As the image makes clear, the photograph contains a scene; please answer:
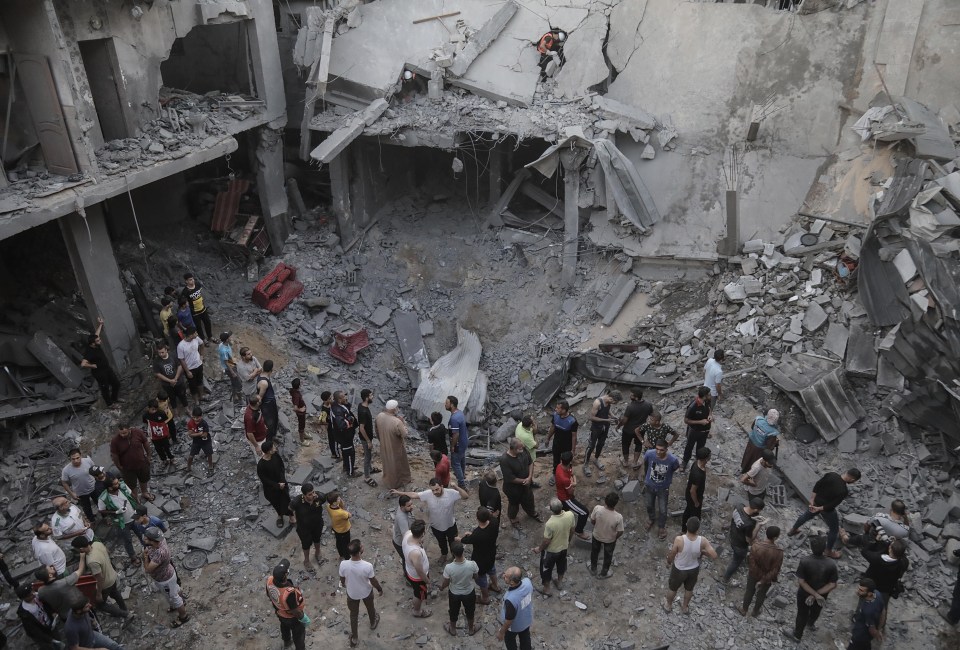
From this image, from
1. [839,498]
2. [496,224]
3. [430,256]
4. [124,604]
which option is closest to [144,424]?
[124,604]

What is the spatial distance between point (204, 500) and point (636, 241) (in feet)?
27.7

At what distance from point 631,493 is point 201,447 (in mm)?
5581

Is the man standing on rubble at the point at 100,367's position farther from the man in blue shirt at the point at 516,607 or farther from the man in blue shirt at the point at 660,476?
the man in blue shirt at the point at 660,476

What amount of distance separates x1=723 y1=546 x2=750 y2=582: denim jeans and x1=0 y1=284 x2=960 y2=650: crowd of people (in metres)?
0.01

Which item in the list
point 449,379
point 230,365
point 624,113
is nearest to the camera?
point 230,365

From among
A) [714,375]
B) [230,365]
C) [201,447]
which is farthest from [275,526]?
[714,375]

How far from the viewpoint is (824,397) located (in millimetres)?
9156

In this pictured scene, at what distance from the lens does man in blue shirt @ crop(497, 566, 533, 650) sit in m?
5.91

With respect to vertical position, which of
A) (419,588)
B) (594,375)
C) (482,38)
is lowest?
(594,375)

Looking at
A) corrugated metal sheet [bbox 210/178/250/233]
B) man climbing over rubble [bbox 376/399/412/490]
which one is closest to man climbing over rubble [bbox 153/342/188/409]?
man climbing over rubble [bbox 376/399/412/490]

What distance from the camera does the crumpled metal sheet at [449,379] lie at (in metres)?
11.6

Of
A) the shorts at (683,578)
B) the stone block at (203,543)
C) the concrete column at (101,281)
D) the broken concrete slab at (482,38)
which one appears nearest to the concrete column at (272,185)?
the concrete column at (101,281)

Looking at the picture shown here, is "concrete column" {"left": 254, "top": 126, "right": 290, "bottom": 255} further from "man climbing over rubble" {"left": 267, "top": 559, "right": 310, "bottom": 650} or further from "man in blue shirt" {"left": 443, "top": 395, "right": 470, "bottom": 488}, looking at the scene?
"man climbing over rubble" {"left": 267, "top": 559, "right": 310, "bottom": 650}

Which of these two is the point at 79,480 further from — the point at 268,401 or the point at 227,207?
the point at 227,207
